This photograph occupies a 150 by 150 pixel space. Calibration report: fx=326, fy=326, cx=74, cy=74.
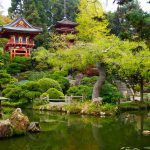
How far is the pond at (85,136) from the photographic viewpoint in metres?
11.6

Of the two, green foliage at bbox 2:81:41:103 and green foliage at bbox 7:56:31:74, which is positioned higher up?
green foliage at bbox 7:56:31:74

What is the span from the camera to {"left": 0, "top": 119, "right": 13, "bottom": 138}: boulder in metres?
12.9

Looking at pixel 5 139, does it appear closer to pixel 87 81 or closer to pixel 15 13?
pixel 87 81

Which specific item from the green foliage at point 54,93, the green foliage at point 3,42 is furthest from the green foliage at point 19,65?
the green foliage at point 54,93

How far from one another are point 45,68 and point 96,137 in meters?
23.2

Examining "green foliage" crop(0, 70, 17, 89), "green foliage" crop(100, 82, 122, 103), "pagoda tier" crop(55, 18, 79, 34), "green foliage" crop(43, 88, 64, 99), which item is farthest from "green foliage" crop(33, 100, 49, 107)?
"pagoda tier" crop(55, 18, 79, 34)

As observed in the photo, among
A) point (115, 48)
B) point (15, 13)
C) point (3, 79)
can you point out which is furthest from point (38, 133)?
point (15, 13)

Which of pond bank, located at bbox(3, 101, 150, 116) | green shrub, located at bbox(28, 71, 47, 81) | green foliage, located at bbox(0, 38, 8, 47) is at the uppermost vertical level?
green foliage, located at bbox(0, 38, 8, 47)

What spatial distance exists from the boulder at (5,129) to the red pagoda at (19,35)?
25696 mm

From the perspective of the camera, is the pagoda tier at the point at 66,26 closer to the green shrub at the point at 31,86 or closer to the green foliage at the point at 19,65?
the green foliage at the point at 19,65

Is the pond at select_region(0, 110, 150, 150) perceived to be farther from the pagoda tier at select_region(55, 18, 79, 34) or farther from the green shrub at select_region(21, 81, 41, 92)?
the pagoda tier at select_region(55, 18, 79, 34)

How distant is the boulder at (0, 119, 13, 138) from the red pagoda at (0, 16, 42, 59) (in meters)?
25.7

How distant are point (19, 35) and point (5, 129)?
90.1ft

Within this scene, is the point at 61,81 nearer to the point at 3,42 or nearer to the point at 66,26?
the point at 66,26
